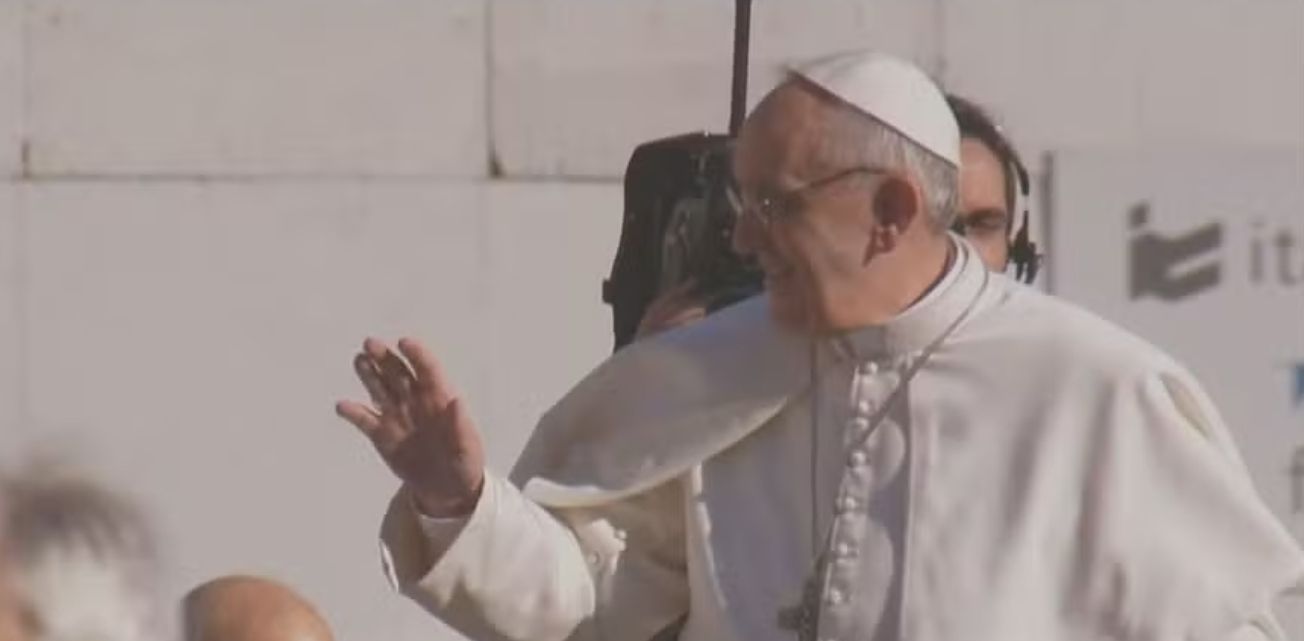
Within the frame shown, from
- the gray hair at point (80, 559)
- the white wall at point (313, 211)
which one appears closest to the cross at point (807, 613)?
the gray hair at point (80, 559)

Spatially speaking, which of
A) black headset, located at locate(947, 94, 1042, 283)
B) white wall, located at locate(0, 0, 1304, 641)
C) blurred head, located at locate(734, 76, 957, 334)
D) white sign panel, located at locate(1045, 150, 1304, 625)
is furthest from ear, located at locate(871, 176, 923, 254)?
white sign panel, located at locate(1045, 150, 1304, 625)

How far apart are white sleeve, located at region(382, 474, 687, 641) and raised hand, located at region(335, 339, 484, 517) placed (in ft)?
0.21

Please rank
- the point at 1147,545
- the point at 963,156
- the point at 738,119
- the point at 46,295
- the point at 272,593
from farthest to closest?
1. the point at 46,295
2. the point at 738,119
3. the point at 963,156
4. the point at 1147,545
5. the point at 272,593

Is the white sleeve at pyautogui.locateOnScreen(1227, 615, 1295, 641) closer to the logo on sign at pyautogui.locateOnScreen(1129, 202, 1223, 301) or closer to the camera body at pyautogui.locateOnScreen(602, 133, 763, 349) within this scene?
the camera body at pyautogui.locateOnScreen(602, 133, 763, 349)

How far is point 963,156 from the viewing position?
181 inches

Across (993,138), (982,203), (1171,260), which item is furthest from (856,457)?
(1171,260)

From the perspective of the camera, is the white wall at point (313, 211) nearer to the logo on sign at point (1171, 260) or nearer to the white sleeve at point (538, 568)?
the logo on sign at point (1171, 260)

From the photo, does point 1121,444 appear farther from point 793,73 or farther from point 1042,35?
point 1042,35

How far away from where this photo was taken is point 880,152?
3.90 m

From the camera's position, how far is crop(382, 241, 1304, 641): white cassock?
12.6ft

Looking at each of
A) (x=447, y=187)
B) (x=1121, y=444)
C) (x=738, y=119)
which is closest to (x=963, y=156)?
(x=738, y=119)

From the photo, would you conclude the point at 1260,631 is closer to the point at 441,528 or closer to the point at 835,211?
the point at 835,211

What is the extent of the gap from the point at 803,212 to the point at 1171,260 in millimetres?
4403

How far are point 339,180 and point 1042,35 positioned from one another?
1351 mm
